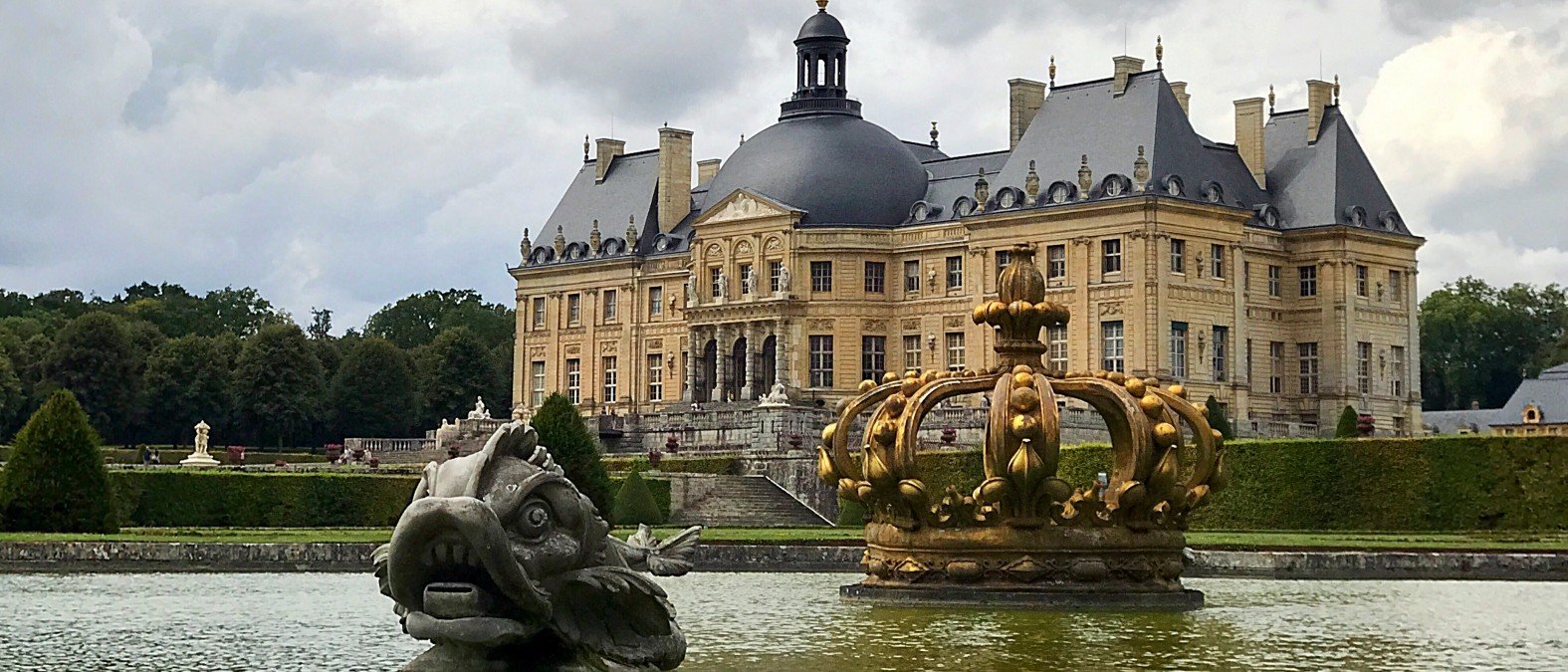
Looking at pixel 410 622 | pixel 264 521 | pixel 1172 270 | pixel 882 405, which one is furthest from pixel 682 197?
pixel 410 622

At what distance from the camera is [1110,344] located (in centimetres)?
6175

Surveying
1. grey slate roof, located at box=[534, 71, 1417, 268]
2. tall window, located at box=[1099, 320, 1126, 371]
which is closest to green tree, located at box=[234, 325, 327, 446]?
grey slate roof, located at box=[534, 71, 1417, 268]

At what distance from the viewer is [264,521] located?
39.2m

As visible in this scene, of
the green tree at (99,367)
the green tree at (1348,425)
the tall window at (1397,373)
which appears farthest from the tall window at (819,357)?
the green tree at (99,367)

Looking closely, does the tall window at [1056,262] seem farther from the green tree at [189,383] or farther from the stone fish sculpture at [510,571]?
the stone fish sculpture at [510,571]

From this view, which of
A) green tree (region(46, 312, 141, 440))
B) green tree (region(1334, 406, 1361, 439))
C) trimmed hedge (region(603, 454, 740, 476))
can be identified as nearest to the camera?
green tree (region(1334, 406, 1361, 439))

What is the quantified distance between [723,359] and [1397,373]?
18551 mm

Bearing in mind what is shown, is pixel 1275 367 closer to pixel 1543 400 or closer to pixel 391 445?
pixel 1543 400

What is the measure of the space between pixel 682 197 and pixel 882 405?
5544 centimetres

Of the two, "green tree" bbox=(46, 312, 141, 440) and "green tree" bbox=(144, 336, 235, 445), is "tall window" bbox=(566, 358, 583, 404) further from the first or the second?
"green tree" bbox=(46, 312, 141, 440)

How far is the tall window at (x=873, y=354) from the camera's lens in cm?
6694

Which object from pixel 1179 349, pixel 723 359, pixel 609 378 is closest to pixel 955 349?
pixel 1179 349

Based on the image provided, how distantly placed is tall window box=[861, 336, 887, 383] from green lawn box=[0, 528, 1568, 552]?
98.4 feet

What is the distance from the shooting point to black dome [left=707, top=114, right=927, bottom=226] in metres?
67.6
